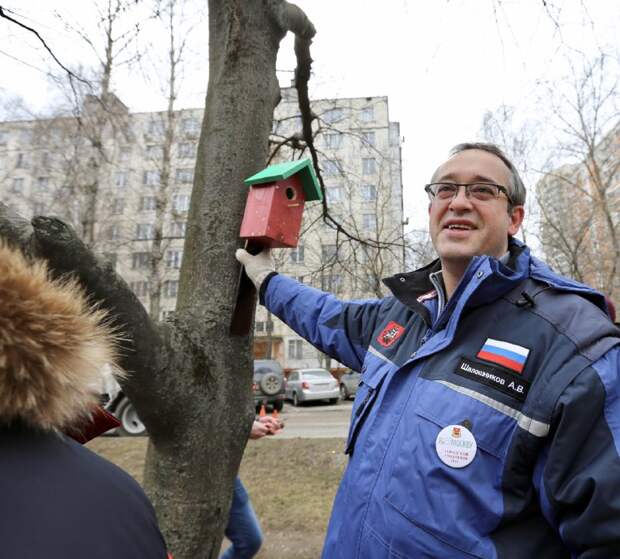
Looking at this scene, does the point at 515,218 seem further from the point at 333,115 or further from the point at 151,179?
the point at 151,179

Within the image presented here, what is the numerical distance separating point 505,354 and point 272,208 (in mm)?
1125

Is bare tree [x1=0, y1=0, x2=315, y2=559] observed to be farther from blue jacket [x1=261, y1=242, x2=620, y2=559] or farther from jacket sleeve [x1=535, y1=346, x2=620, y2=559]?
jacket sleeve [x1=535, y1=346, x2=620, y2=559]

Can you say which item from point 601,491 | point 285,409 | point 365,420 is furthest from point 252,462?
point 285,409

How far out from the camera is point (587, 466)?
108cm

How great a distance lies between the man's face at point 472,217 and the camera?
62.3 inches

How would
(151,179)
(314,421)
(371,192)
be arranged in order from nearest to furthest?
(371,192)
(314,421)
(151,179)

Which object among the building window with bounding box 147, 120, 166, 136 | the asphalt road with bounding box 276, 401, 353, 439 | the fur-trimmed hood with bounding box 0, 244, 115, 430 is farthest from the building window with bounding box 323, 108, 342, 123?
the building window with bounding box 147, 120, 166, 136

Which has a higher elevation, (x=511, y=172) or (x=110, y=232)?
(x=511, y=172)

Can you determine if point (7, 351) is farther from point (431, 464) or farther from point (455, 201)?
point (455, 201)

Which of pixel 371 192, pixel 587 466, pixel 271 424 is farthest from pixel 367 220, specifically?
pixel 587 466

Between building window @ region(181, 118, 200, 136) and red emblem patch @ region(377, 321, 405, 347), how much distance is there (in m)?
15.8

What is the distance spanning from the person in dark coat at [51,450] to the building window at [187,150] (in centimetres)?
1663

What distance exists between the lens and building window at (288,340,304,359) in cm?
3316

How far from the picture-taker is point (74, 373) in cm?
92
